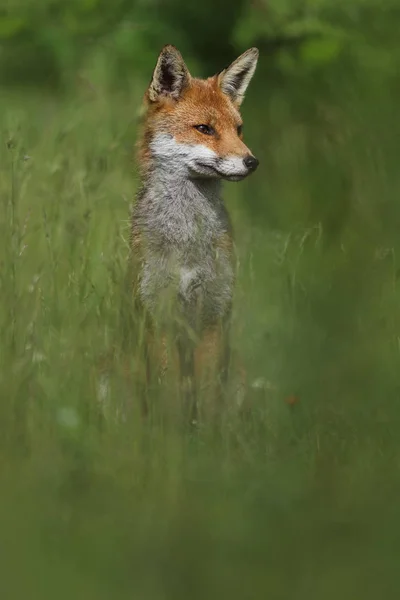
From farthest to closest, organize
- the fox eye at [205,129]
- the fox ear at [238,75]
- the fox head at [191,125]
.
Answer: the fox ear at [238,75] < the fox eye at [205,129] < the fox head at [191,125]

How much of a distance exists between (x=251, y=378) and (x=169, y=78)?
2.22 metres

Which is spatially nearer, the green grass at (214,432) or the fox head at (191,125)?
the green grass at (214,432)

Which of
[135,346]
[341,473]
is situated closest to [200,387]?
[135,346]

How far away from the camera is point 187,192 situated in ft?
18.5

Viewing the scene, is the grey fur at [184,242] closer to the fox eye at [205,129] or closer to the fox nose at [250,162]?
the fox eye at [205,129]

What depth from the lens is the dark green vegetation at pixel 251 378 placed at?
2.99 metres

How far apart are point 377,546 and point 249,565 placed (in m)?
0.40

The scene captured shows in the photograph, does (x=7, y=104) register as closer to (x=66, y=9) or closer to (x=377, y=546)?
(x=66, y=9)

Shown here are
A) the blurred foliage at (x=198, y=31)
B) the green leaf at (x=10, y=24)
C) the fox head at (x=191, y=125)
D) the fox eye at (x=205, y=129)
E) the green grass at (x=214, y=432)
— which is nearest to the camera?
the green grass at (x=214, y=432)

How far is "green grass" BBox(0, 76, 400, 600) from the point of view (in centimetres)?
296

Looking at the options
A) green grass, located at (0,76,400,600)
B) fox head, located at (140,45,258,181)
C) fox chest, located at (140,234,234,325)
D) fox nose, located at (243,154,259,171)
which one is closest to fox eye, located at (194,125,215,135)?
fox head, located at (140,45,258,181)

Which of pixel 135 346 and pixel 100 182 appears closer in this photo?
pixel 135 346

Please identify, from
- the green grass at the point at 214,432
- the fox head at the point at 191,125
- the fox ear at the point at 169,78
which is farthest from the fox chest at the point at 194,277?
the fox ear at the point at 169,78

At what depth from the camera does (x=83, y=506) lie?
338cm
